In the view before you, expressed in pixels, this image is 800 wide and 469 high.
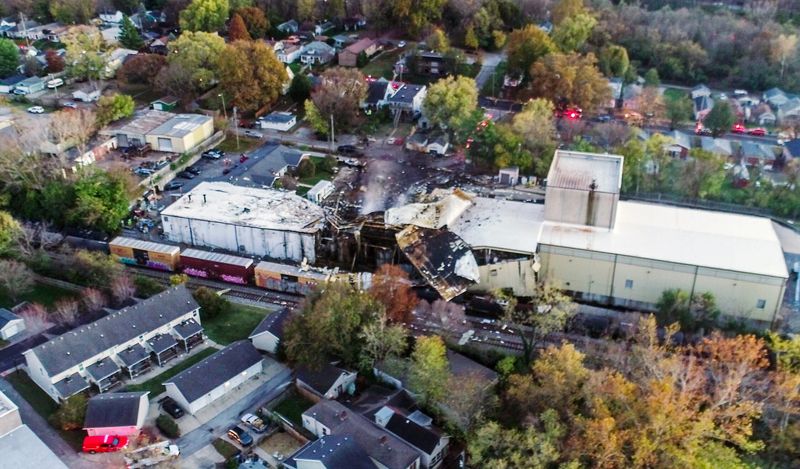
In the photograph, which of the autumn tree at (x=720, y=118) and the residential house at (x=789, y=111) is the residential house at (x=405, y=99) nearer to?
the autumn tree at (x=720, y=118)

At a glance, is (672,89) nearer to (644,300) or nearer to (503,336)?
(644,300)

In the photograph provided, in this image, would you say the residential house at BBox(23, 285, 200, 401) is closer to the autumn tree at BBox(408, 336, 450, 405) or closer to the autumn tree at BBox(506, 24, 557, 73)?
the autumn tree at BBox(408, 336, 450, 405)

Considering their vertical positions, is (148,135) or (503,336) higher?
(148,135)

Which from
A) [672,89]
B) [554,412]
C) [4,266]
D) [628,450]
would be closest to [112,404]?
[4,266]

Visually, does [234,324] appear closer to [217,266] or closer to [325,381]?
[217,266]

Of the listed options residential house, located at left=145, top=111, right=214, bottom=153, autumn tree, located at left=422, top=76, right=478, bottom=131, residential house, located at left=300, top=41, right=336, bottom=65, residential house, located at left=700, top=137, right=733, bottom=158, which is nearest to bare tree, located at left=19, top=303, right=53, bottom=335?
residential house, located at left=145, top=111, right=214, bottom=153

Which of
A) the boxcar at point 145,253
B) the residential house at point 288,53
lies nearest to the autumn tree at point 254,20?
the residential house at point 288,53
